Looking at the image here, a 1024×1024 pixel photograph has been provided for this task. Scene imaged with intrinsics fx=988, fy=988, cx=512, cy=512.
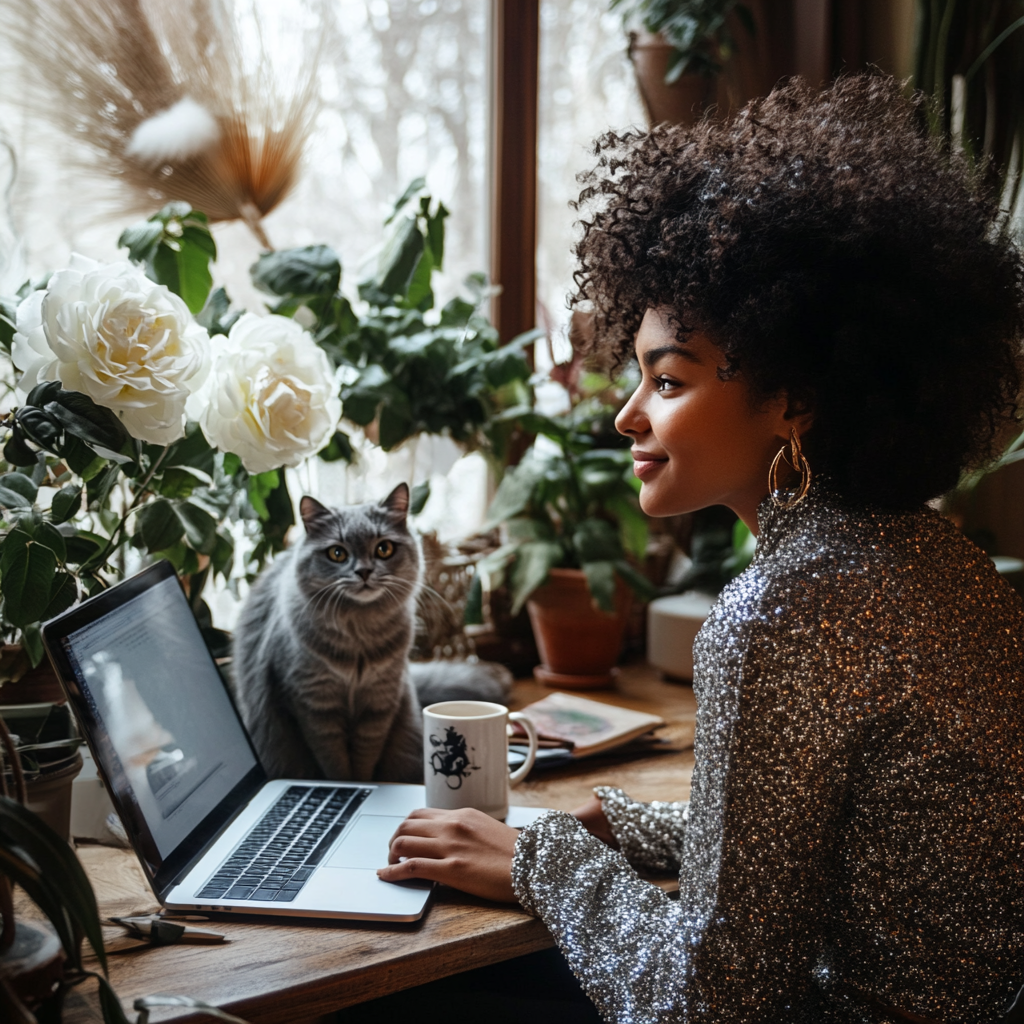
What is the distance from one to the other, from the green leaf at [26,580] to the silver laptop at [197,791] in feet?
0.17

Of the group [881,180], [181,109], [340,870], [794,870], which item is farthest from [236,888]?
[181,109]

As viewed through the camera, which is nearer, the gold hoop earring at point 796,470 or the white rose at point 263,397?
the gold hoop earring at point 796,470

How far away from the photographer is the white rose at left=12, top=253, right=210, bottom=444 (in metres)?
0.92

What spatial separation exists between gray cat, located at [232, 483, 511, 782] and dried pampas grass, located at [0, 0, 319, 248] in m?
0.67

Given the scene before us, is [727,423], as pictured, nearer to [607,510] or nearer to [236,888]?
[236,888]

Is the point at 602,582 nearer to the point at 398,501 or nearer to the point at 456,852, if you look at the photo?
the point at 398,501

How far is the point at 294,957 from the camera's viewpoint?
0.83 m

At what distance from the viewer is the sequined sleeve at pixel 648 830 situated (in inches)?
42.4

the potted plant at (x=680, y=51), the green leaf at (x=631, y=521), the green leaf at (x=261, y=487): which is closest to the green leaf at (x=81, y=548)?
the green leaf at (x=261, y=487)

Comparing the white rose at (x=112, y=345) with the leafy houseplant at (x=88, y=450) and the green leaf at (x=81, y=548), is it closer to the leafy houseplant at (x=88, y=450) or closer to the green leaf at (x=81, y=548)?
the leafy houseplant at (x=88, y=450)

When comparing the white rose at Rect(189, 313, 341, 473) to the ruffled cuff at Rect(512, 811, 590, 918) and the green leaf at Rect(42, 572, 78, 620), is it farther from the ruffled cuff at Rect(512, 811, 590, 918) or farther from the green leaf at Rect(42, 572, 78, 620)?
the ruffled cuff at Rect(512, 811, 590, 918)

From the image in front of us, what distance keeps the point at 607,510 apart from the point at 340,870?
1.00 metres

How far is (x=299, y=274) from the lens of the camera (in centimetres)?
147

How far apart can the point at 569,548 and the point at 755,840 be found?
1.03 m
